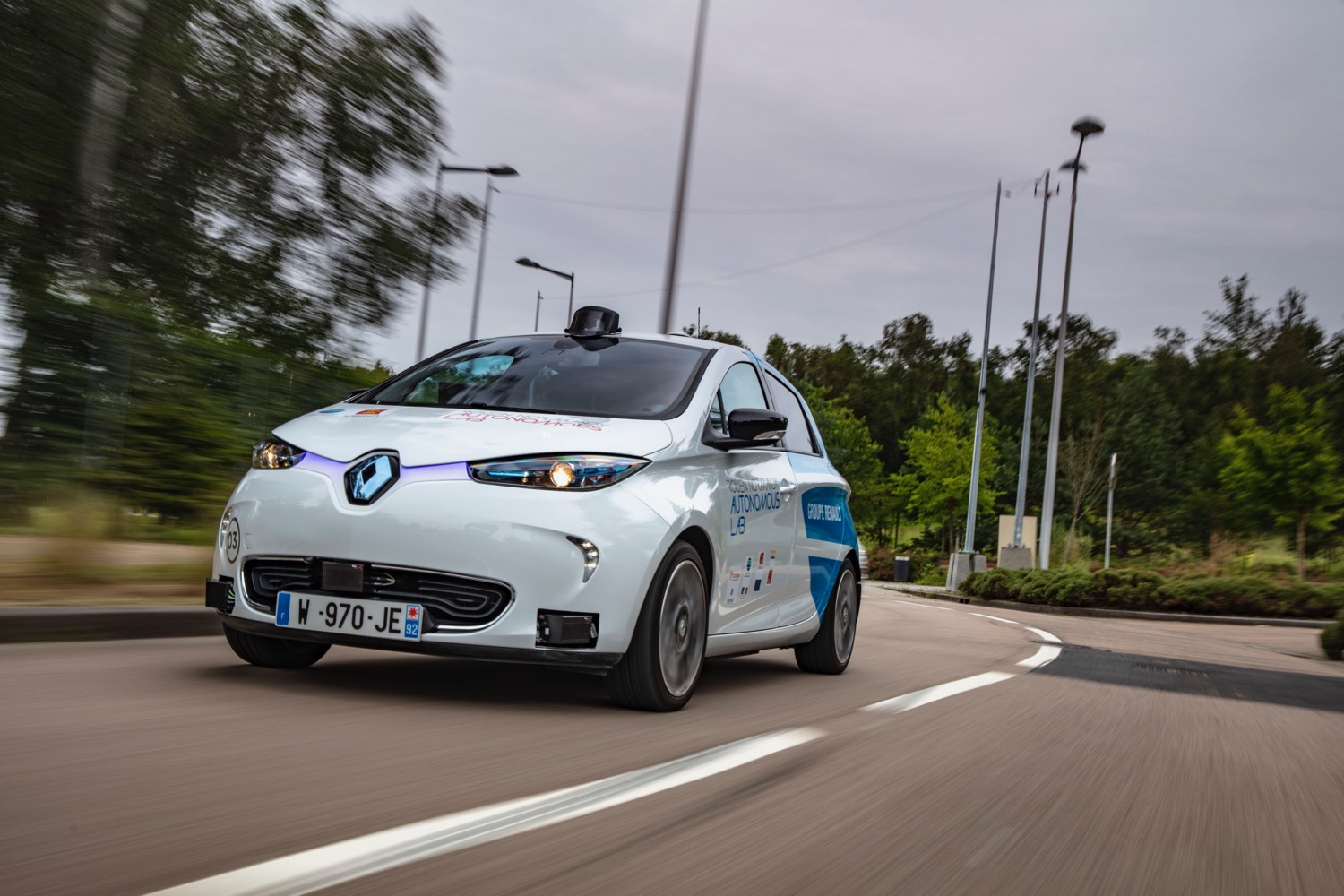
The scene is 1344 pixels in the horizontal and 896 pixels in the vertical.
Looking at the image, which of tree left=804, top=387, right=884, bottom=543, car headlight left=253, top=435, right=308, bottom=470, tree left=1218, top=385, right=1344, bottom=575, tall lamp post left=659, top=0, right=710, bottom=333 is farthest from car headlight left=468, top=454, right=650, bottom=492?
tree left=804, top=387, right=884, bottom=543

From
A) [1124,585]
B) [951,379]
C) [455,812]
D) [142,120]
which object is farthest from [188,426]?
[951,379]

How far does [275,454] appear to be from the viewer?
5.60m

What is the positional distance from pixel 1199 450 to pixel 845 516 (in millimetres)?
76194

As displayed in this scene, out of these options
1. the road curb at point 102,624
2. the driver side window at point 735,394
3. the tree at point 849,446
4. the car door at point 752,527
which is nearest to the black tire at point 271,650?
the road curb at point 102,624

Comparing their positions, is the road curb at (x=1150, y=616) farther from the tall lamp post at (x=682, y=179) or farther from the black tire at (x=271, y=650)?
the black tire at (x=271, y=650)

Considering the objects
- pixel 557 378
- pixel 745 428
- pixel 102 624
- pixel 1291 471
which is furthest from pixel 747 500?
pixel 1291 471

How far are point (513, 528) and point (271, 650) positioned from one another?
1.64 metres

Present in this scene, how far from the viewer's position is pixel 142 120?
1077cm

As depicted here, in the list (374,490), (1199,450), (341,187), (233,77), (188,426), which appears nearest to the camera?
(374,490)

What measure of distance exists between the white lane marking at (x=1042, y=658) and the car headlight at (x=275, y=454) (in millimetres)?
6067

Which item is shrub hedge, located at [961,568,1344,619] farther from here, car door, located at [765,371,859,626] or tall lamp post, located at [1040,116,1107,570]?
car door, located at [765,371,859,626]

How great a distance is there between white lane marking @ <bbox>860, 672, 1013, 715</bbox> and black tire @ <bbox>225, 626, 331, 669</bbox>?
2.60 meters

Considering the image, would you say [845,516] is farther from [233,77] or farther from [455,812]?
[233,77]

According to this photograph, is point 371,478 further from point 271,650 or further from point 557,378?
point 557,378
